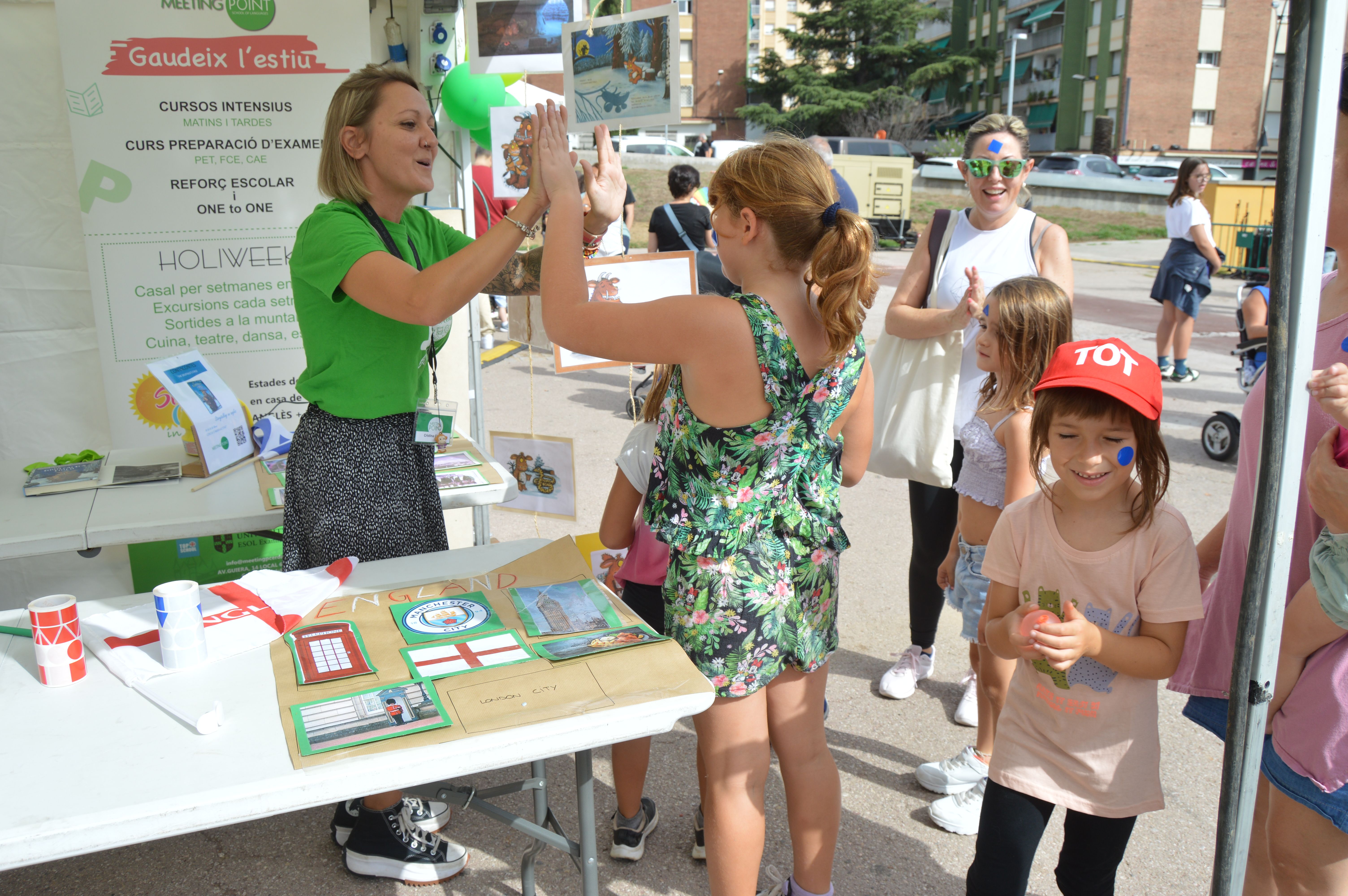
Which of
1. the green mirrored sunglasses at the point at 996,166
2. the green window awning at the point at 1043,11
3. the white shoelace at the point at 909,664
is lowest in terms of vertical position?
the white shoelace at the point at 909,664

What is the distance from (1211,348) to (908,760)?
836 centimetres

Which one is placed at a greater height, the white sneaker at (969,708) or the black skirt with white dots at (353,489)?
the black skirt with white dots at (353,489)

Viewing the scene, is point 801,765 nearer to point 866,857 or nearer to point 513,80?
point 866,857

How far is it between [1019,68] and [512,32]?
159 ft

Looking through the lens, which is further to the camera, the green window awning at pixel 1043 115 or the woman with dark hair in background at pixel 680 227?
the green window awning at pixel 1043 115

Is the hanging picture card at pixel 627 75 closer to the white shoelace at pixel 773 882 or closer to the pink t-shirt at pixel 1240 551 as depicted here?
the pink t-shirt at pixel 1240 551

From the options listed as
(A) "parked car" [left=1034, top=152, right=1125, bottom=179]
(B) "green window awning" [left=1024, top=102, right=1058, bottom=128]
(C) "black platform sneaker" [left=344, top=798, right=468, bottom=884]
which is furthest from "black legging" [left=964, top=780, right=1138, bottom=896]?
(B) "green window awning" [left=1024, top=102, right=1058, bottom=128]

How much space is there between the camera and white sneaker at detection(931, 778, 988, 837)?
2.45m

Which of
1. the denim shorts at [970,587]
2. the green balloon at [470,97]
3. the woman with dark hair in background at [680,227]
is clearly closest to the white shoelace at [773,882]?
the denim shorts at [970,587]

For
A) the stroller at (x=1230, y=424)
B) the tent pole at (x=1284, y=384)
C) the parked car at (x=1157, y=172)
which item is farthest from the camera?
the parked car at (x=1157, y=172)

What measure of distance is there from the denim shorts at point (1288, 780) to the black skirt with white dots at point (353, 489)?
168 centimetres

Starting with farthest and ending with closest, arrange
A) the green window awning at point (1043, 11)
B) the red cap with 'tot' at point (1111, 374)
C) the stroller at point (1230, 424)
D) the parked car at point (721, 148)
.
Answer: the green window awning at point (1043, 11), the parked car at point (721, 148), the stroller at point (1230, 424), the red cap with 'tot' at point (1111, 374)

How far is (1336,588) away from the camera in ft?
4.03

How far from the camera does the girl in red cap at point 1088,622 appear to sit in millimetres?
1551
